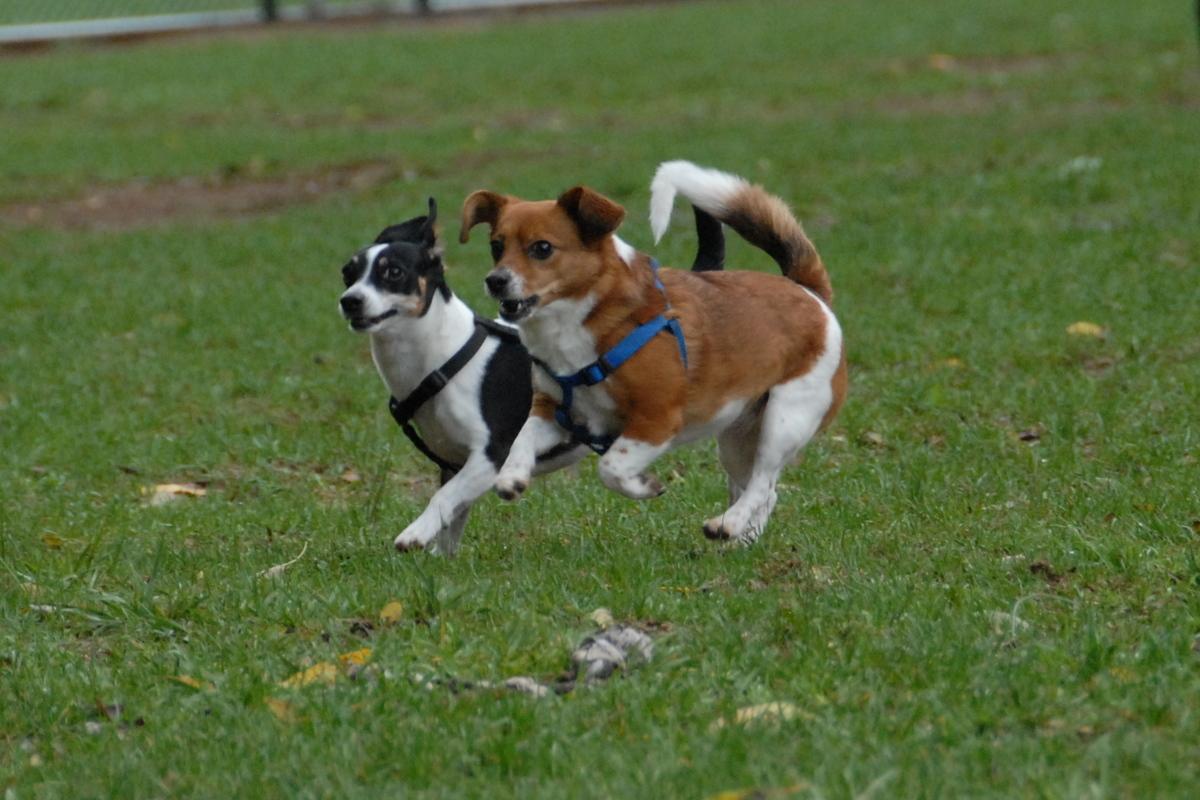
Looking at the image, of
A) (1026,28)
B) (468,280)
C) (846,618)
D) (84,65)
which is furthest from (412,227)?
(84,65)

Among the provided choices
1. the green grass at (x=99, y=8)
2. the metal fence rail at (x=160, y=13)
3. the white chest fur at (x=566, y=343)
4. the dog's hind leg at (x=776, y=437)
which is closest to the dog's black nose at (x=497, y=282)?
the white chest fur at (x=566, y=343)

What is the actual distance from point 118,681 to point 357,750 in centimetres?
99

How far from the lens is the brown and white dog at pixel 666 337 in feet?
19.3

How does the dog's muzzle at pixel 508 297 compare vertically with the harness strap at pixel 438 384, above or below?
above

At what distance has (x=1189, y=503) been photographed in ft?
21.3

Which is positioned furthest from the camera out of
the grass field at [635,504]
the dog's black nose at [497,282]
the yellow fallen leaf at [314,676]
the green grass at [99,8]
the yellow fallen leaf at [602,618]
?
the green grass at [99,8]

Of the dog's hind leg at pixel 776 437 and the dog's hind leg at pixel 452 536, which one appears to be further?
the dog's hind leg at pixel 452 536

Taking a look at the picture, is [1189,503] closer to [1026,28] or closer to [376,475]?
[376,475]

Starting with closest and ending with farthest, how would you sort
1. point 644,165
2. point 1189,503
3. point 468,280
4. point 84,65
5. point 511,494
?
point 511,494 < point 1189,503 < point 468,280 < point 644,165 < point 84,65

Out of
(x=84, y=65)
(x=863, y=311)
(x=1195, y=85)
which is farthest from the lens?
(x=84, y=65)

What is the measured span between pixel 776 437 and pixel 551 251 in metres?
1.11

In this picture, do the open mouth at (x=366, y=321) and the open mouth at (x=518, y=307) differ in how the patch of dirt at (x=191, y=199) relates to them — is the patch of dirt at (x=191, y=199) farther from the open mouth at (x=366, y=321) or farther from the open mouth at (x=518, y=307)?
the open mouth at (x=518, y=307)

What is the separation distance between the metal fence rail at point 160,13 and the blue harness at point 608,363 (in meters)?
24.9

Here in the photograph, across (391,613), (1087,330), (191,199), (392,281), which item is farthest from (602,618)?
(191,199)
